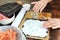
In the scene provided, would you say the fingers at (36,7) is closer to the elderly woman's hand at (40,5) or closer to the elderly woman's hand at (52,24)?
the elderly woman's hand at (40,5)

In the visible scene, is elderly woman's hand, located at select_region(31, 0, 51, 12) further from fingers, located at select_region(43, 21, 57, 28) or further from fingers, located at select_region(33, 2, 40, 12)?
fingers, located at select_region(43, 21, 57, 28)

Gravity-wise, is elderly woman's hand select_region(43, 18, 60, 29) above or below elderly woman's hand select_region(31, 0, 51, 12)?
below

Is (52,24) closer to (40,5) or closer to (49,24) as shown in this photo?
(49,24)

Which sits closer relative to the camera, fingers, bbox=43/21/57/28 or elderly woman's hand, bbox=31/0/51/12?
fingers, bbox=43/21/57/28

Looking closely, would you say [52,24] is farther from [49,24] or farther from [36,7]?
[36,7]

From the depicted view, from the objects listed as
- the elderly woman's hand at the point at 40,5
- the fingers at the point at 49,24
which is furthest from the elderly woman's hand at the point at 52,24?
the elderly woman's hand at the point at 40,5

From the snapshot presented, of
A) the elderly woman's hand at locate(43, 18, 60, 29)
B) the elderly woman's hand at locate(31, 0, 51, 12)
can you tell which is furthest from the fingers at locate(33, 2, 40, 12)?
the elderly woman's hand at locate(43, 18, 60, 29)

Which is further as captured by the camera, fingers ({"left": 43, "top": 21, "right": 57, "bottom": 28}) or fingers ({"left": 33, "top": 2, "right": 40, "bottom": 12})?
fingers ({"left": 33, "top": 2, "right": 40, "bottom": 12})

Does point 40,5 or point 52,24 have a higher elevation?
point 40,5

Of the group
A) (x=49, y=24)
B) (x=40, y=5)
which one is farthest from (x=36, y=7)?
(x=49, y=24)

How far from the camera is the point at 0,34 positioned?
812 millimetres

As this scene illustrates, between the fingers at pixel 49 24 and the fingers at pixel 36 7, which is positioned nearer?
the fingers at pixel 49 24

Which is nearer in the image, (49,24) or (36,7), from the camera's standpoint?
(49,24)

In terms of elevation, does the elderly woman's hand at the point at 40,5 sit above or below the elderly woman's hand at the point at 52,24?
above
